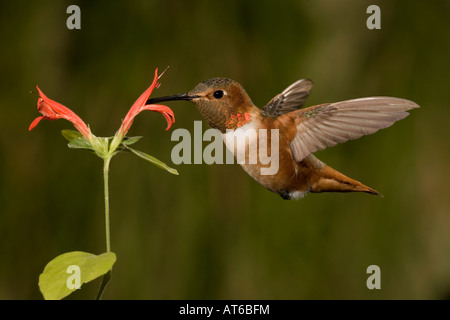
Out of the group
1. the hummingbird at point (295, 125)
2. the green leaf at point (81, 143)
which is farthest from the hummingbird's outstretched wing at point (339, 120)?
the green leaf at point (81, 143)

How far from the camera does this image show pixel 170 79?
48 cm

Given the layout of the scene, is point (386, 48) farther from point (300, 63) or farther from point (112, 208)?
point (112, 208)

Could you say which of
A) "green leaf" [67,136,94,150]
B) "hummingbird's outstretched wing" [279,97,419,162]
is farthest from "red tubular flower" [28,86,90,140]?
"hummingbird's outstretched wing" [279,97,419,162]

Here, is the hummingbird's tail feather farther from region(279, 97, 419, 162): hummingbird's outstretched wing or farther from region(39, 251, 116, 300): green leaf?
region(39, 251, 116, 300): green leaf

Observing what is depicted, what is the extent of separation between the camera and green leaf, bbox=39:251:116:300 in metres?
0.17

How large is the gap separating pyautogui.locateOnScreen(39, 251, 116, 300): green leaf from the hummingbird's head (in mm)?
68

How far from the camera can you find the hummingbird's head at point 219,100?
0.67 ft

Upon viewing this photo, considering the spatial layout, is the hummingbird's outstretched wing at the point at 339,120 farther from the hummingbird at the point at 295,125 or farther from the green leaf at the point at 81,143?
the green leaf at the point at 81,143

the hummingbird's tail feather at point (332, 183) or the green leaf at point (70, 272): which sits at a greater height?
the hummingbird's tail feather at point (332, 183)

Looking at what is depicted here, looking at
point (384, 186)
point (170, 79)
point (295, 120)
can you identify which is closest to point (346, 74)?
point (384, 186)

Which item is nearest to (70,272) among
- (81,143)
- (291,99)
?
(81,143)

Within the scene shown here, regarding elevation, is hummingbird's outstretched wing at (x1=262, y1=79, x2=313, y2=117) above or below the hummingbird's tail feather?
above

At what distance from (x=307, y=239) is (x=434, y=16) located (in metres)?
0.36

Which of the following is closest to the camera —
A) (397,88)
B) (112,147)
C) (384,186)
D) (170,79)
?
(112,147)
